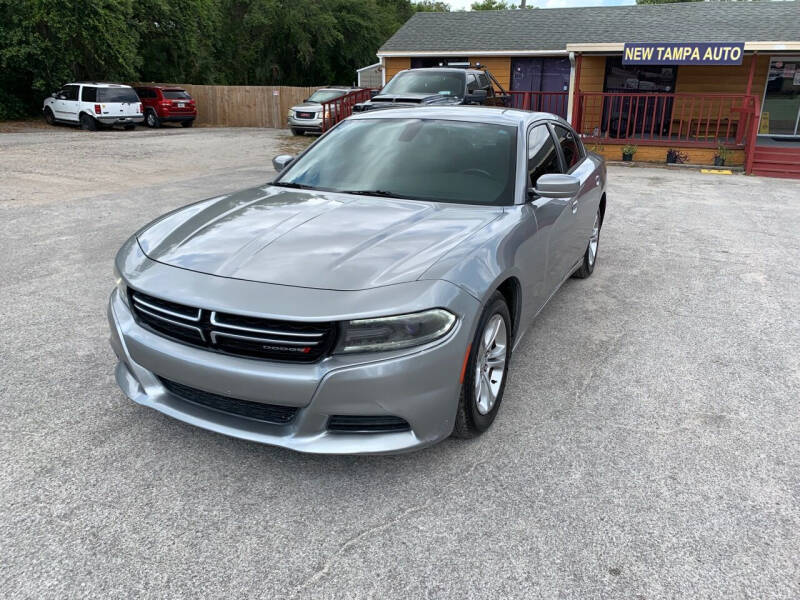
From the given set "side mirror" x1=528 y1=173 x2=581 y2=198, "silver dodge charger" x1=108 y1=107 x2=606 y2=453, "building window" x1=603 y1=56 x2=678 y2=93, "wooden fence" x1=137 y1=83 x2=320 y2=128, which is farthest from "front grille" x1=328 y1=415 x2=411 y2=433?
"wooden fence" x1=137 y1=83 x2=320 y2=128

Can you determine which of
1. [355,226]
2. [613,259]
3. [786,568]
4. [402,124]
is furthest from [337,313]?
[613,259]

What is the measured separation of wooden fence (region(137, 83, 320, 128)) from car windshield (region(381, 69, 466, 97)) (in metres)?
16.4

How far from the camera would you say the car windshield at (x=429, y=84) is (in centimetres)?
1298

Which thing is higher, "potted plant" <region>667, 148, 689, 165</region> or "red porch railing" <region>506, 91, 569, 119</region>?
"red porch railing" <region>506, 91, 569, 119</region>

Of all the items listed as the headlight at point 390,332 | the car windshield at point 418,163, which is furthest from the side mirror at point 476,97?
the headlight at point 390,332

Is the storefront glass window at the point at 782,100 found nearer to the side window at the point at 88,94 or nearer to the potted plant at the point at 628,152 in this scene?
the potted plant at the point at 628,152

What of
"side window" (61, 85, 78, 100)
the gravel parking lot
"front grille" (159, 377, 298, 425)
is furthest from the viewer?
"side window" (61, 85, 78, 100)

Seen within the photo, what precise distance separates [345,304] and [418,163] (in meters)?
1.71

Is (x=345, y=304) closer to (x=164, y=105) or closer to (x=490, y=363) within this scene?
(x=490, y=363)

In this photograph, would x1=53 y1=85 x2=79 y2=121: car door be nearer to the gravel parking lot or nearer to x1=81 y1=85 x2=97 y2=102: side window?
x1=81 y1=85 x2=97 y2=102: side window

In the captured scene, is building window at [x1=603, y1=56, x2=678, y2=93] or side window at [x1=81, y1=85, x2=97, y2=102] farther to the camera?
side window at [x1=81, y1=85, x2=97, y2=102]

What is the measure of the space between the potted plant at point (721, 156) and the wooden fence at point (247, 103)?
19015mm

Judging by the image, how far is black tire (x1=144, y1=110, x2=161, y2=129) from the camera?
2615 cm

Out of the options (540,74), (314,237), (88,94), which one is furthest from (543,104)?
(314,237)
